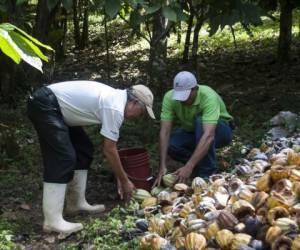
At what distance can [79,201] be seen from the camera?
467 cm

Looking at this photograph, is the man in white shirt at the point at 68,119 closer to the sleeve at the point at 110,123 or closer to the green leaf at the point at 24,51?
the sleeve at the point at 110,123

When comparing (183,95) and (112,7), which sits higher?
(112,7)

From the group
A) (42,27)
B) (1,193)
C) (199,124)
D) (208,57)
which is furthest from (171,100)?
(208,57)

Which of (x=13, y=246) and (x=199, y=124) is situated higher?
(x=199, y=124)

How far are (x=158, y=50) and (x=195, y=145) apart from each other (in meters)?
2.86

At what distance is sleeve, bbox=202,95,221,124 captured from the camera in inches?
184

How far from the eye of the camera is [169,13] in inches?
147

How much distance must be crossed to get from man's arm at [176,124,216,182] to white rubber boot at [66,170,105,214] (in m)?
0.73

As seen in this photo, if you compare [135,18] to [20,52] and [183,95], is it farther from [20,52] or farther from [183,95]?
[20,52]

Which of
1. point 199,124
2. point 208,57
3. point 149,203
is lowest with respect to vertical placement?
point 149,203

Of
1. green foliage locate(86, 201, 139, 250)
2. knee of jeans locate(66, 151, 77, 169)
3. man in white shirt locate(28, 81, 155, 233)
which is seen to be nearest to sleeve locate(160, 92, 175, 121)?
man in white shirt locate(28, 81, 155, 233)

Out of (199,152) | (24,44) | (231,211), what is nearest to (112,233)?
(231,211)

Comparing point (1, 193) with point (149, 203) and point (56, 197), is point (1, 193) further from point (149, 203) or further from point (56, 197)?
point (149, 203)

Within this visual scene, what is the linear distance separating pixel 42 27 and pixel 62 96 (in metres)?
4.12
